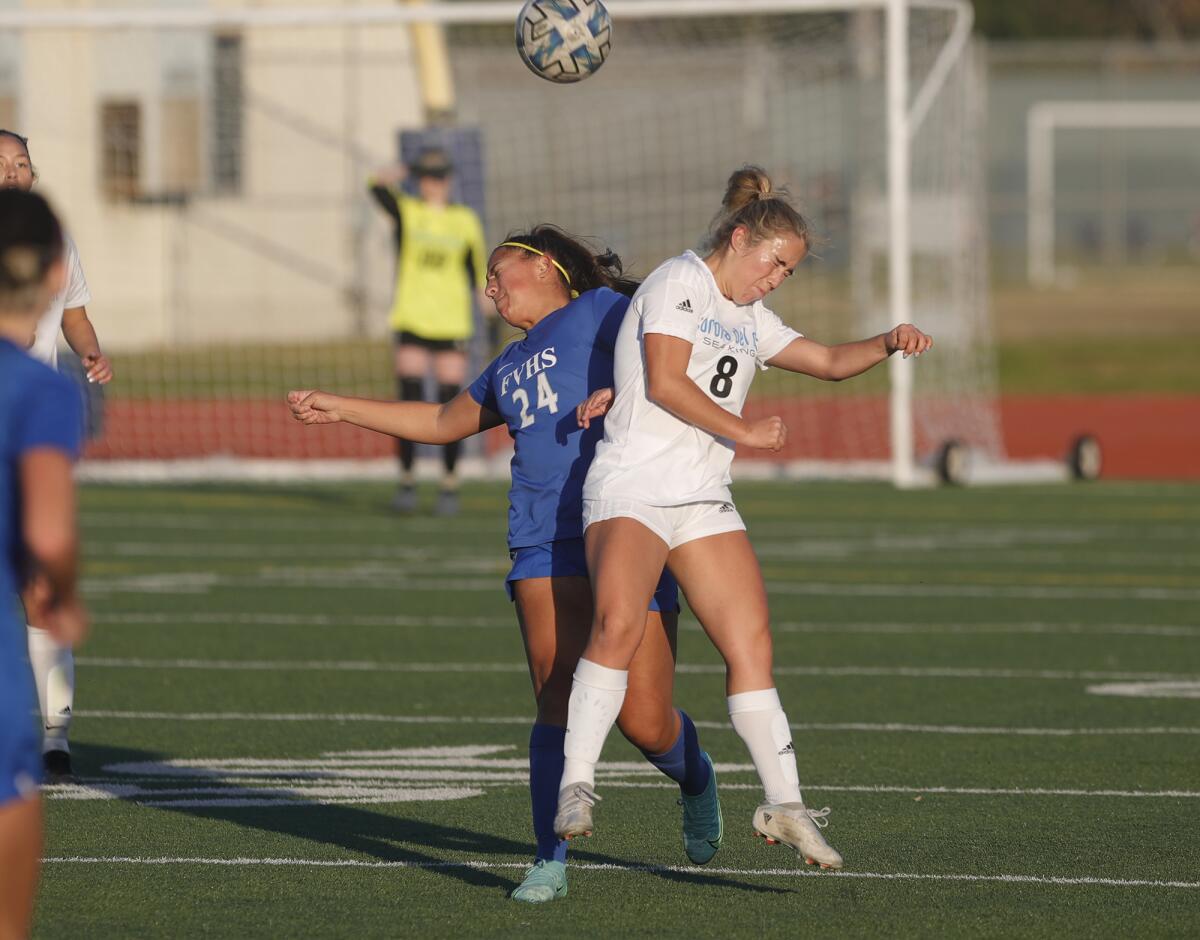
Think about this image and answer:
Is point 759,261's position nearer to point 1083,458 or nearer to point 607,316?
point 607,316

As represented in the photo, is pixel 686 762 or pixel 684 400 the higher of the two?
pixel 684 400

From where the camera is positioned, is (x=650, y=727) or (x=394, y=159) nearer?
(x=650, y=727)

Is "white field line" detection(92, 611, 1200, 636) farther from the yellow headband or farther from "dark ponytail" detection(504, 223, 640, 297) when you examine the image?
the yellow headband

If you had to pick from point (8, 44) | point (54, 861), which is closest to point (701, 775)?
point (54, 861)

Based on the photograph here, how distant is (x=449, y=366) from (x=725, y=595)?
11079 mm

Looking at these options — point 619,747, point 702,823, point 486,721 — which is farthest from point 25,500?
point 486,721

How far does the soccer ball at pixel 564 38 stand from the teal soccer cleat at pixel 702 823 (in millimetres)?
3162

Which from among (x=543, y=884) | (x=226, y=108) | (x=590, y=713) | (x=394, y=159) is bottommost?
(x=543, y=884)

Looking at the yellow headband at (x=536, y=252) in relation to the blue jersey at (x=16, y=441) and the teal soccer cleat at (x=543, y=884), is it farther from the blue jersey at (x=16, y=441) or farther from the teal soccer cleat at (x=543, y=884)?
the blue jersey at (x=16, y=441)

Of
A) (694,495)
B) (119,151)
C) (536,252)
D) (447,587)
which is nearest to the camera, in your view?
(694,495)

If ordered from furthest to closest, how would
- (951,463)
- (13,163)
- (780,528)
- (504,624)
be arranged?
1. (951,463)
2. (780,528)
3. (504,624)
4. (13,163)

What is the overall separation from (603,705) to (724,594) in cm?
46

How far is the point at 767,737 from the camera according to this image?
577cm

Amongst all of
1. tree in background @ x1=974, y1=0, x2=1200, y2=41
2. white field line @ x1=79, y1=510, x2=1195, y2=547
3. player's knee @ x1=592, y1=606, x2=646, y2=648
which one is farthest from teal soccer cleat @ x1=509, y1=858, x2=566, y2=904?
tree in background @ x1=974, y1=0, x2=1200, y2=41
